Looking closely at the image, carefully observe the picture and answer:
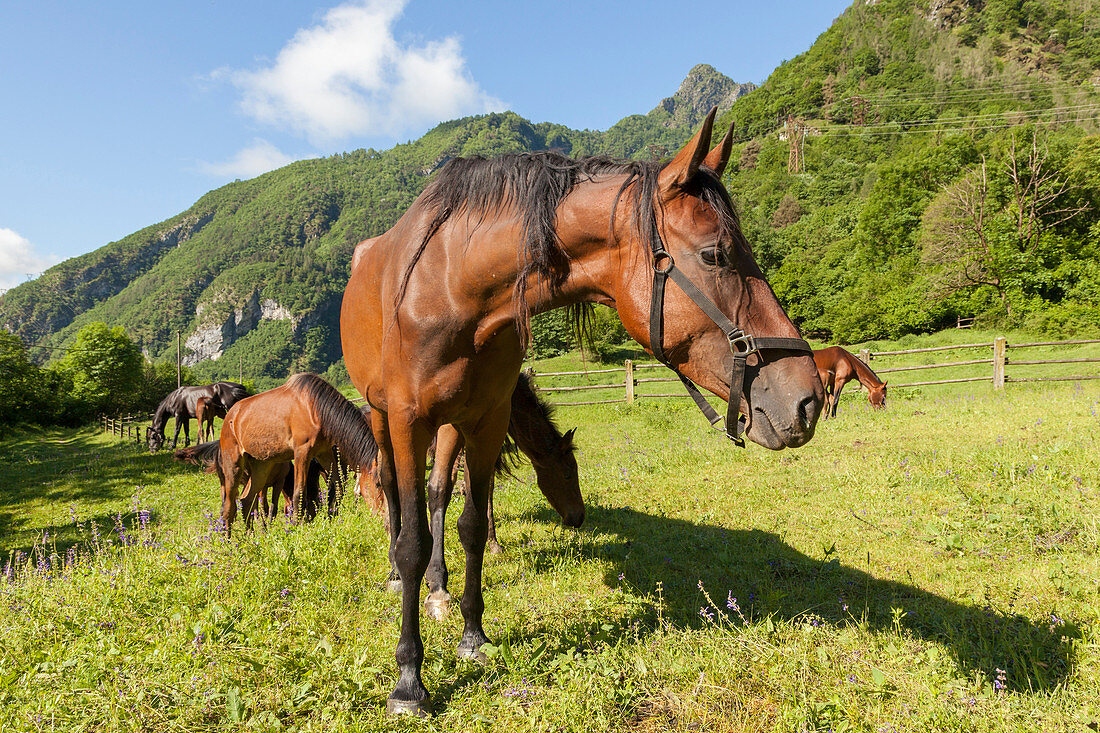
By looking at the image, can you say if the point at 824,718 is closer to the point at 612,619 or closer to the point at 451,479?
the point at 612,619

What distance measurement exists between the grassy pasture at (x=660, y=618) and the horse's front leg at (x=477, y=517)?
0.54 ft

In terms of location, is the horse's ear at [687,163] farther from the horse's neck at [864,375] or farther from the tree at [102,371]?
the tree at [102,371]

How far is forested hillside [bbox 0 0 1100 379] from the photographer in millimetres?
29312

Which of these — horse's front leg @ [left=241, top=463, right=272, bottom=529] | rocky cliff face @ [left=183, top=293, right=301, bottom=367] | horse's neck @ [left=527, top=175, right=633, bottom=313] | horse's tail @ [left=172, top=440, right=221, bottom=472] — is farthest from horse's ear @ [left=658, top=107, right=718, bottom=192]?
rocky cliff face @ [left=183, top=293, right=301, bottom=367]

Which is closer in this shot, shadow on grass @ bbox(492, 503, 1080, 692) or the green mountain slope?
shadow on grass @ bbox(492, 503, 1080, 692)

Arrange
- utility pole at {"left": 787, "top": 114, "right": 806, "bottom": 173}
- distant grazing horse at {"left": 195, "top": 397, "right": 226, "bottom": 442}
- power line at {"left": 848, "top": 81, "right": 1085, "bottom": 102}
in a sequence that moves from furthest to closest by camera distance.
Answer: utility pole at {"left": 787, "top": 114, "right": 806, "bottom": 173}, power line at {"left": 848, "top": 81, "right": 1085, "bottom": 102}, distant grazing horse at {"left": 195, "top": 397, "right": 226, "bottom": 442}

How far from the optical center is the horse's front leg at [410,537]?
2357 millimetres

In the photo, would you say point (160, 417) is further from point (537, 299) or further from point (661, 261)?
point (661, 261)

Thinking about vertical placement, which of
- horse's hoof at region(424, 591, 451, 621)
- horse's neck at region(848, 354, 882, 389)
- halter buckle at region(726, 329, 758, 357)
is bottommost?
horse's hoof at region(424, 591, 451, 621)

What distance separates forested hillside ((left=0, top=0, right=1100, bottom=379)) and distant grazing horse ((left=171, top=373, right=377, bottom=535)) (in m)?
3.19

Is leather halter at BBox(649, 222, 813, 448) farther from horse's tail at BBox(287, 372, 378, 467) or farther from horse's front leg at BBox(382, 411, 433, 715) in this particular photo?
horse's tail at BBox(287, 372, 378, 467)

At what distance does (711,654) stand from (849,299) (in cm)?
4360

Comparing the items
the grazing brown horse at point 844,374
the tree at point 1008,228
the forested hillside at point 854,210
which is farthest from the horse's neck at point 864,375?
the tree at point 1008,228

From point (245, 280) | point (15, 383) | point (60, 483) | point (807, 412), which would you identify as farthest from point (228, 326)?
point (807, 412)
